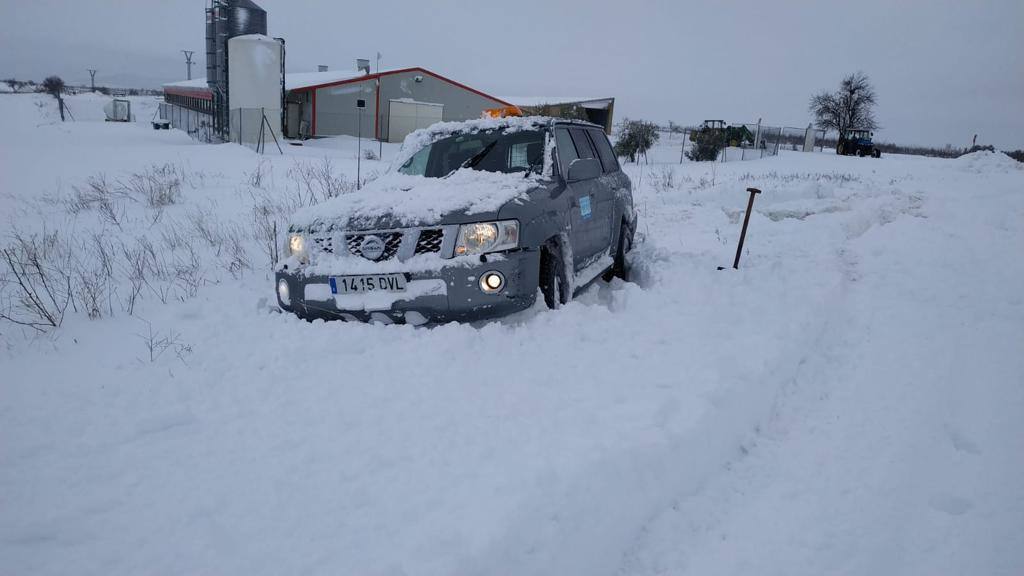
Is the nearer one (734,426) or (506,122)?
(734,426)

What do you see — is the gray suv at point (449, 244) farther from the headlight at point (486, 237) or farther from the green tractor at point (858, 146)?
the green tractor at point (858, 146)

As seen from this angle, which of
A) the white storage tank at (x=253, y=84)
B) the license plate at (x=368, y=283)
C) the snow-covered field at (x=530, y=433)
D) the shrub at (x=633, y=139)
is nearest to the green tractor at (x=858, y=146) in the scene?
the shrub at (x=633, y=139)

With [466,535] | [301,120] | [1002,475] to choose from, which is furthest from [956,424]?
[301,120]

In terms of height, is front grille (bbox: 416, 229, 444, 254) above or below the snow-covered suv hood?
below

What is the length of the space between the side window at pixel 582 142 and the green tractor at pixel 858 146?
34.1 m

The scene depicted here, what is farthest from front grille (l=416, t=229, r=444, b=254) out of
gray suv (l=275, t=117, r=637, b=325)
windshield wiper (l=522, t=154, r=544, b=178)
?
windshield wiper (l=522, t=154, r=544, b=178)

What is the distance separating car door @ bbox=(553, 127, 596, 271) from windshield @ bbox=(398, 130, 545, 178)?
0.22m

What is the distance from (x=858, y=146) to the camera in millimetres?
34094

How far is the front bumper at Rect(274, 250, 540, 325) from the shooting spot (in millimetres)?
3564

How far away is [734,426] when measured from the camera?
3.10 m

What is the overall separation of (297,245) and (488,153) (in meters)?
1.72

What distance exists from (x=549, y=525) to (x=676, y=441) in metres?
0.88

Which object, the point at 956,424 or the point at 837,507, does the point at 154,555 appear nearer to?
the point at 837,507

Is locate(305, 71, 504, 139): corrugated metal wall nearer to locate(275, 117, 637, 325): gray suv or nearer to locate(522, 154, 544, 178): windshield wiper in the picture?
locate(275, 117, 637, 325): gray suv
